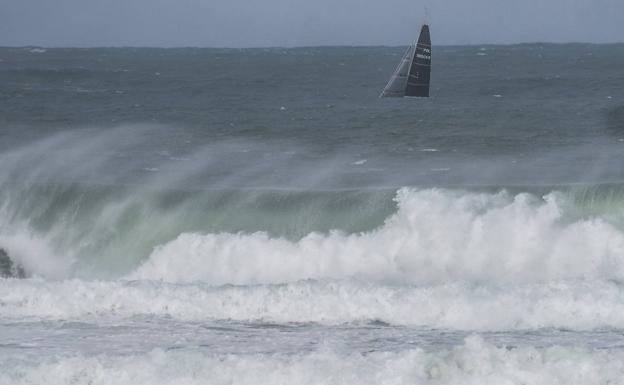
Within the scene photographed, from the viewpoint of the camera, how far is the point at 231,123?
37.0m

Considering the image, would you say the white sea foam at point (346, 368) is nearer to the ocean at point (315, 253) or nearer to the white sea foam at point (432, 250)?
Result: the ocean at point (315, 253)

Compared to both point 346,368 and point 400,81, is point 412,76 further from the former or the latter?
point 346,368

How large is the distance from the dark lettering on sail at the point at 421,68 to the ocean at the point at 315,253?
17.8 ft

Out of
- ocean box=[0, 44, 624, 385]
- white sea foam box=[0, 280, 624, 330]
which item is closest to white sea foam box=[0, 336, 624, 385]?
ocean box=[0, 44, 624, 385]

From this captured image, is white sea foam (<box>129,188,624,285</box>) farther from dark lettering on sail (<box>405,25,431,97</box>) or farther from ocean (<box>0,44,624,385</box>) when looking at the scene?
dark lettering on sail (<box>405,25,431,97</box>)

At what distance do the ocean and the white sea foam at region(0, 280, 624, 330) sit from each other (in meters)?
0.03

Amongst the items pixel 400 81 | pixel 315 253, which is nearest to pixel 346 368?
pixel 315 253

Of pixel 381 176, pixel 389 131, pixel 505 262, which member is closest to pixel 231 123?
pixel 389 131

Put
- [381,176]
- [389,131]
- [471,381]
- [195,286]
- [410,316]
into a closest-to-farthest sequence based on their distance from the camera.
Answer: [471,381]
[410,316]
[195,286]
[381,176]
[389,131]

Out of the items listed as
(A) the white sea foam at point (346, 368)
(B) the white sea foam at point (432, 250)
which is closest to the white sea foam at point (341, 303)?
(A) the white sea foam at point (346, 368)

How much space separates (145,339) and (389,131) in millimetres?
19955

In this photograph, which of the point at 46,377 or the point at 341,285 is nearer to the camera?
the point at 46,377

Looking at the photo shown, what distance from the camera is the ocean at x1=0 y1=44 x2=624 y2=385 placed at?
43.7ft

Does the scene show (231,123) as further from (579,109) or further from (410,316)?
(410,316)
